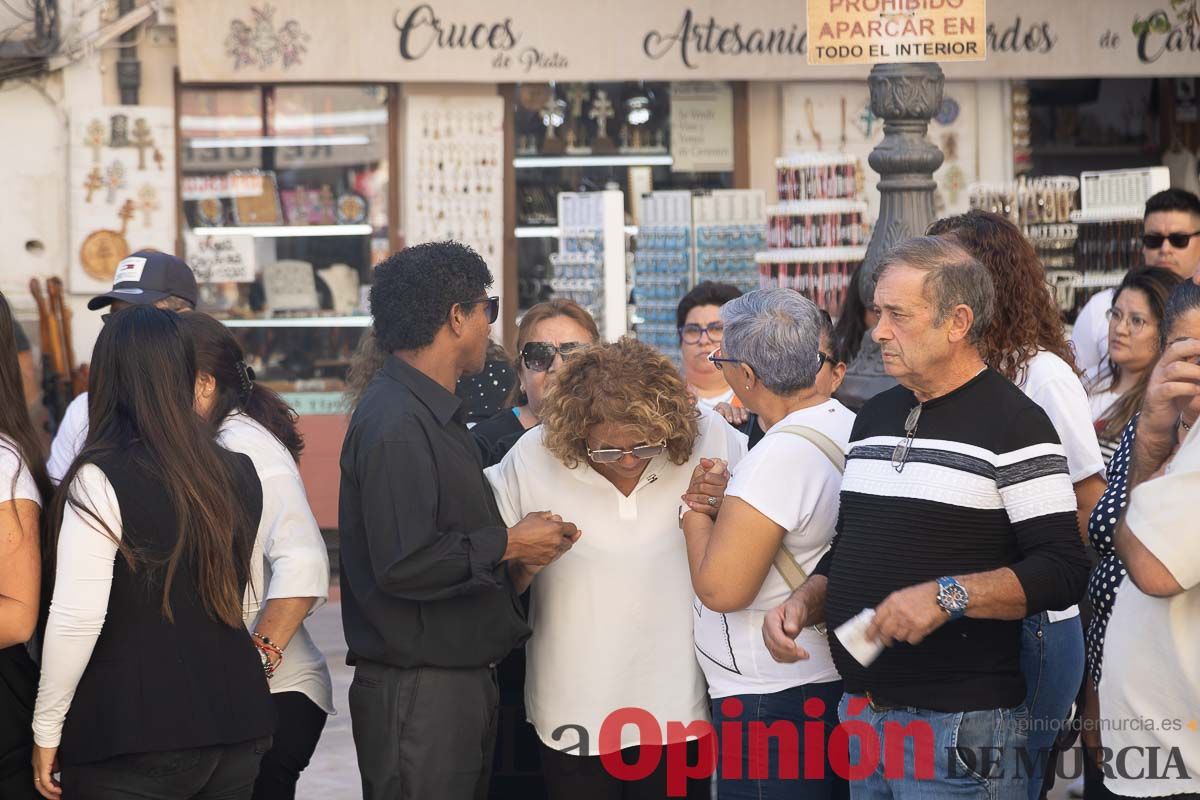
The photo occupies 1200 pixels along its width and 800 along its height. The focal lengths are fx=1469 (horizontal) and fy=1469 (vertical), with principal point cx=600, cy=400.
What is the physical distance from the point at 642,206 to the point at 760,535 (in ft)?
17.2

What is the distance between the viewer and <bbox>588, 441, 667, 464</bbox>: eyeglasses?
3.63 metres

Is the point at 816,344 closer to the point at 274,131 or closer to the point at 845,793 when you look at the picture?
the point at 845,793

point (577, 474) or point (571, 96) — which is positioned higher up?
point (571, 96)

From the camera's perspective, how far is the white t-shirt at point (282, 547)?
12.7ft

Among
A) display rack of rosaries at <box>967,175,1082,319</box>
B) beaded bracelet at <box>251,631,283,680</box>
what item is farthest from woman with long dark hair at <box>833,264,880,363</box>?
beaded bracelet at <box>251,631,283,680</box>

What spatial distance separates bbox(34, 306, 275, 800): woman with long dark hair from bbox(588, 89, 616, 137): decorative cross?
757cm

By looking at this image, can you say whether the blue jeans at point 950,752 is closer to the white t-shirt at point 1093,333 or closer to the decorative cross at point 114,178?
the white t-shirt at point 1093,333

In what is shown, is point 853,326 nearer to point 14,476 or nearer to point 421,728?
point 421,728

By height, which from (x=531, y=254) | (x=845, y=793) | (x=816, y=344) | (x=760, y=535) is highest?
(x=531, y=254)

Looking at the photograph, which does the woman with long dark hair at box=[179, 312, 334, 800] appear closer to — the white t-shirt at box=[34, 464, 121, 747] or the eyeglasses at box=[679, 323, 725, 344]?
the white t-shirt at box=[34, 464, 121, 747]

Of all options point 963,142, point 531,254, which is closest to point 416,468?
point 531,254

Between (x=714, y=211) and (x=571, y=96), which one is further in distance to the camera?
(x=571, y=96)

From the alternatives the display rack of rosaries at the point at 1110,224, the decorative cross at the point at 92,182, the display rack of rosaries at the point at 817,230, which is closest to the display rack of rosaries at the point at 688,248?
the display rack of rosaries at the point at 817,230

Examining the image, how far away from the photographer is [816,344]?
143 inches
